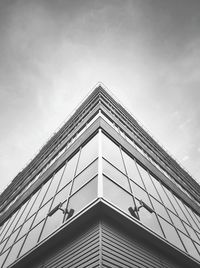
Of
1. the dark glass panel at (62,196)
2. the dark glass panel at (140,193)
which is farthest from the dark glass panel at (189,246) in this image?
the dark glass panel at (62,196)

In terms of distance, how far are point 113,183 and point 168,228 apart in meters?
3.65

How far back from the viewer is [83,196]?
5.80 m

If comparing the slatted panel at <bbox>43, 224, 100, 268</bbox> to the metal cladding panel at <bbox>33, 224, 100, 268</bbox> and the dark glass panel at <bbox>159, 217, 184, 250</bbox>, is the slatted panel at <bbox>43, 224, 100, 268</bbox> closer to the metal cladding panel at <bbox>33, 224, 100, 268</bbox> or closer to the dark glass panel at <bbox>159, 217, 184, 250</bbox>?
the metal cladding panel at <bbox>33, 224, 100, 268</bbox>

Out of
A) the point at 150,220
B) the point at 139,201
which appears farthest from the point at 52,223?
the point at 150,220

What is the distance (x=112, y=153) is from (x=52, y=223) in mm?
3769

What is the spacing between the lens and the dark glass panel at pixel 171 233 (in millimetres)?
6938

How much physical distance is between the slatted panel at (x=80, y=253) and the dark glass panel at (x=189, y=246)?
5534 mm

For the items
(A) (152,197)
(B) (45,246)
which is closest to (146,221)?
(A) (152,197)

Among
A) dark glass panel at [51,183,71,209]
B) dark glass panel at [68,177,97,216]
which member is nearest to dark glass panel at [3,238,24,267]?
dark glass panel at [51,183,71,209]

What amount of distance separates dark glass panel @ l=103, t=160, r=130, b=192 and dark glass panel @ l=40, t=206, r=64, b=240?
7.24 feet

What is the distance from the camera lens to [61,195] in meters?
7.42

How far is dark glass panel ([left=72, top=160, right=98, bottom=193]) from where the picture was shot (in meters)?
6.32

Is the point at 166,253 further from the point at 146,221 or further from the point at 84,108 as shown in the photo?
the point at 84,108

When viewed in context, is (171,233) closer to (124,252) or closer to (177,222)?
(177,222)
